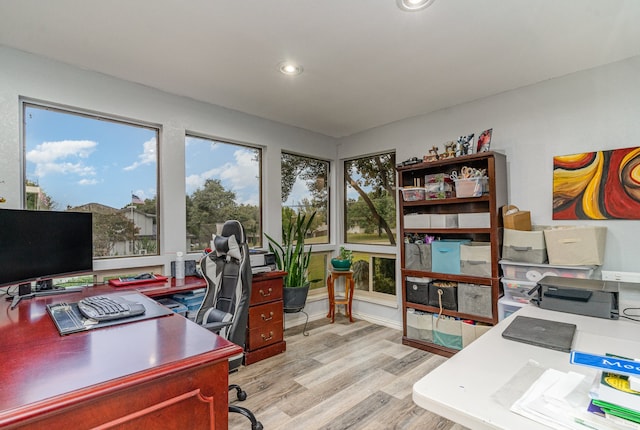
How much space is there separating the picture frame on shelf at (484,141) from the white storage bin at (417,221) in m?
0.78

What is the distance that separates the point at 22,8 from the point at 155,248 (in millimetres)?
1853

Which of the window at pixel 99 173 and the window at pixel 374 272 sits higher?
the window at pixel 99 173

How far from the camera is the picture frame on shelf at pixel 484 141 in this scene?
2881 mm

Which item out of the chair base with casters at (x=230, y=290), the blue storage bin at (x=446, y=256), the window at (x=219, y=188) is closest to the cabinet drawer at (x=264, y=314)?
the chair base with casters at (x=230, y=290)

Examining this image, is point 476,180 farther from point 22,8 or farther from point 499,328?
point 22,8

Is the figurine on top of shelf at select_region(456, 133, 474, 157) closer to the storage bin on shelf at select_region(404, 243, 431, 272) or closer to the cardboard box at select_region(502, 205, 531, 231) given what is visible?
the cardboard box at select_region(502, 205, 531, 231)

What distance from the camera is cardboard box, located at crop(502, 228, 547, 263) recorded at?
2.57m

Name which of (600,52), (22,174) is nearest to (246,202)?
Result: (22,174)

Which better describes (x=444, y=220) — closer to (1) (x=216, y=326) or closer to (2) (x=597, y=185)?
(2) (x=597, y=185)

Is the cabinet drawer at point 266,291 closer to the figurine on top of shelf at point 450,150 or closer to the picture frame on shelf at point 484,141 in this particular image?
the figurine on top of shelf at point 450,150

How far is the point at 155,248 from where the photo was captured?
2.94m

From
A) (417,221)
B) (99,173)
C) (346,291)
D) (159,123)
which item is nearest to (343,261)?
(346,291)

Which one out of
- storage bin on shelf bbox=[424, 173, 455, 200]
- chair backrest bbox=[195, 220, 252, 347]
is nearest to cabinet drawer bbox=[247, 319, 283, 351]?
chair backrest bbox=[195, 220, 252, 347]

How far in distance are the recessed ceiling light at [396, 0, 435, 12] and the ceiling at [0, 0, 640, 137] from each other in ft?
0.15
